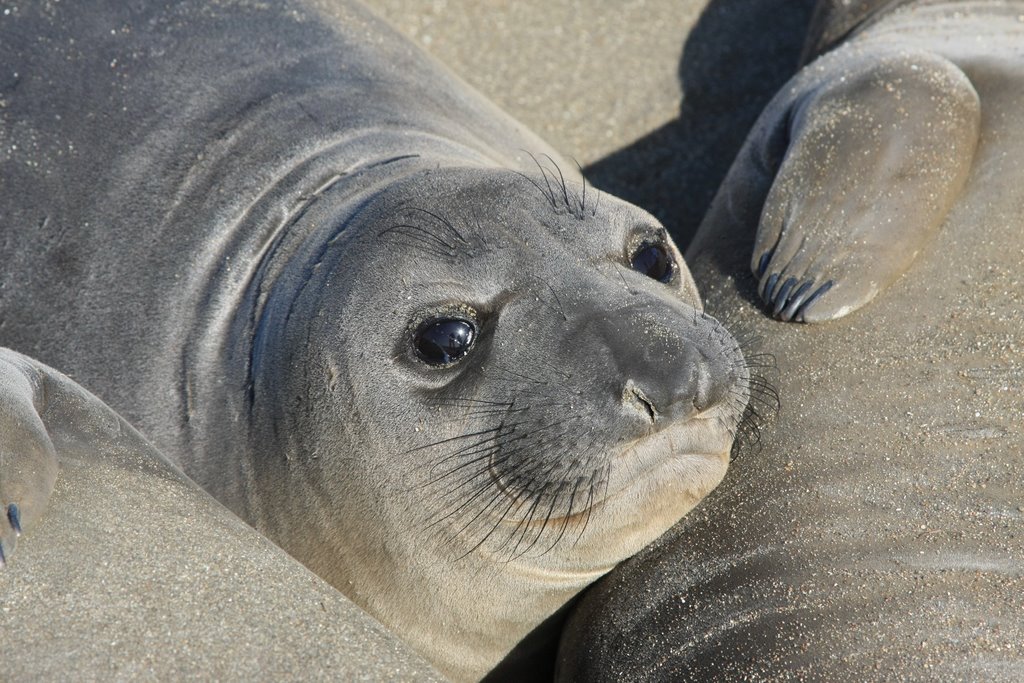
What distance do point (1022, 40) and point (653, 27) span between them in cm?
155

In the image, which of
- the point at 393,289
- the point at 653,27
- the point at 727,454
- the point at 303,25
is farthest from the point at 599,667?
the point at 653,27

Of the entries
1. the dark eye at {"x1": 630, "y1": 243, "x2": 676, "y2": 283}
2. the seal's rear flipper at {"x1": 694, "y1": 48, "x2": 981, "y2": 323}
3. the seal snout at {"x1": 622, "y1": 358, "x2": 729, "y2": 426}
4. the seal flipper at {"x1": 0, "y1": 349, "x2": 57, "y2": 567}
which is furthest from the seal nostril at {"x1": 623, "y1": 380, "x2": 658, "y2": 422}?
the seal flipper at {"x1": 0, "y1": 349, "x2": 57, "y2": 567}

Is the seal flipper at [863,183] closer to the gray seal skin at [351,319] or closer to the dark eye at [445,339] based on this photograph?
the gray seal skin at [351,319]

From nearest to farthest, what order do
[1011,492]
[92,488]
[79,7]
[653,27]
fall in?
[92,488], [1011,492], [79,7], [653,27]

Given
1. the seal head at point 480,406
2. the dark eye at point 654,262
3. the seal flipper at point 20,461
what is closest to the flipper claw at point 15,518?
the seal flipper at point 20,461

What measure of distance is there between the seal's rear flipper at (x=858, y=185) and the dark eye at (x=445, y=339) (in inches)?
35.2

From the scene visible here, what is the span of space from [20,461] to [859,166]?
2.13 metres

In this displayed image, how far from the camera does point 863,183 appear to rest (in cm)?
321

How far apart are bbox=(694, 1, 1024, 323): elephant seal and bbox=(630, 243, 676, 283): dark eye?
0.36 metres

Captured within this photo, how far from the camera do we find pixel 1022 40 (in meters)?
3.79

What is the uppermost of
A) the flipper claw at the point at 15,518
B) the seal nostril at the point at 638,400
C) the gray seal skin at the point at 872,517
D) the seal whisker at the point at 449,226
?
the seal whisker at the point at 449,226

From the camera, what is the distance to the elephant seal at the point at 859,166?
10.2ft

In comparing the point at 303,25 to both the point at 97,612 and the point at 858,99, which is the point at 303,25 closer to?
the point at 858,99

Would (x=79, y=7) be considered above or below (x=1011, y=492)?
above
